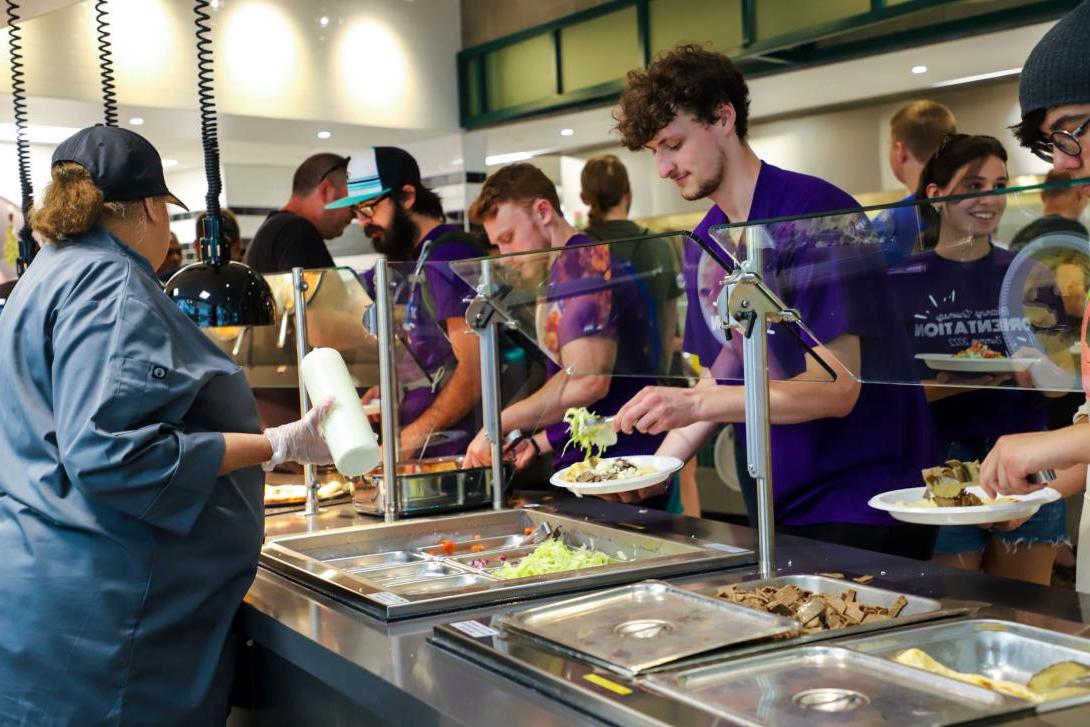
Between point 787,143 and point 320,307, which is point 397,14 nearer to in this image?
point 787,143

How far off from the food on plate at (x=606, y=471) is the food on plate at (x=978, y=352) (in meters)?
0.95

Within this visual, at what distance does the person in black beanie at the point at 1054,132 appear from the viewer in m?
1.61

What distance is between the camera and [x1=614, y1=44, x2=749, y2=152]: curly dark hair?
2.41m

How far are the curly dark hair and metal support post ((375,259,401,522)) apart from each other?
Result: 0.65 meters

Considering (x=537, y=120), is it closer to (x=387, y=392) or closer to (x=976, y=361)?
(x=387, y=392)

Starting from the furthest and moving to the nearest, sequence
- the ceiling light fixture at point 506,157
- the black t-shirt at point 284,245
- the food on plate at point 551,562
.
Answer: the ceiling light fixture at point 506,157 < the black t-shirt at point 284,245 < the food on plate at point 551,562

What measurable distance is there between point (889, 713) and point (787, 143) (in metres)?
5.85

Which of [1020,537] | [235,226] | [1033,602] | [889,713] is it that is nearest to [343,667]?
[889,713]

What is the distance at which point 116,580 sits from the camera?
1.81 meters

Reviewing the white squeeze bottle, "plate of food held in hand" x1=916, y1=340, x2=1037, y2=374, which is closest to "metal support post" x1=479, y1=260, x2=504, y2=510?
the white squeeze bottle

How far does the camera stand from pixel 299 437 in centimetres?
203

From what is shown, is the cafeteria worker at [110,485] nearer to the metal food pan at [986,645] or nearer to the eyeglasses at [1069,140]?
the metal food pan at [986,645]

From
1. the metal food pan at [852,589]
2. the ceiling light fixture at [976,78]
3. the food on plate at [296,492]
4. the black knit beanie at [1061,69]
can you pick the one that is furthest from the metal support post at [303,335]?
the ceiling light fixture at [976,78]

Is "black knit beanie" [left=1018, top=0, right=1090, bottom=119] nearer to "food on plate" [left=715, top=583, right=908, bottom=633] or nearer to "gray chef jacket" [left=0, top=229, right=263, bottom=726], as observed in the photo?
"food on plate" [left=715, top=583, right=908, bottom=633]
